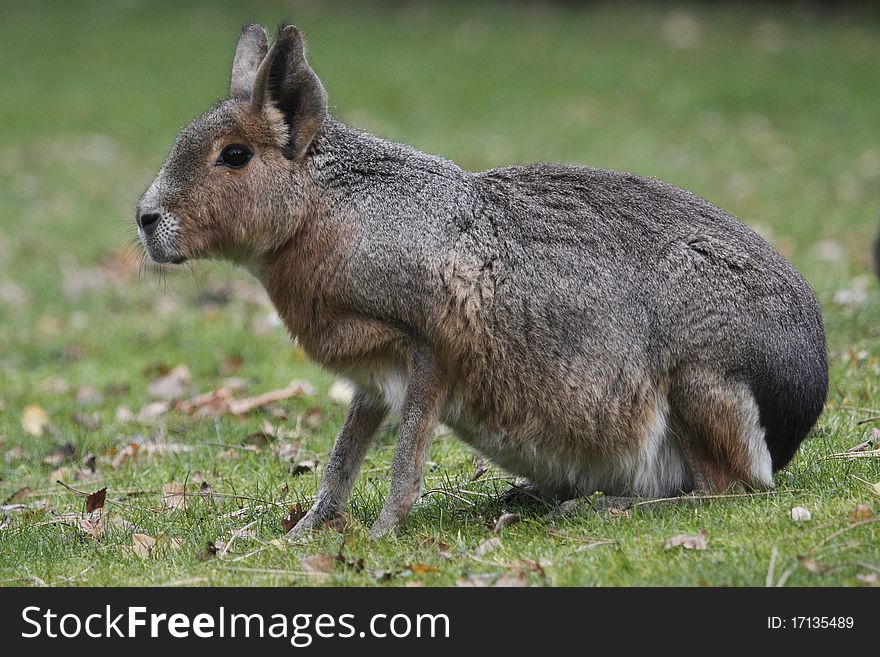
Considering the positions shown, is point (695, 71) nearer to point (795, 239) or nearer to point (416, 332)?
point (795, 239)

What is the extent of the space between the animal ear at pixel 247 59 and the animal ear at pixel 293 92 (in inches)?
7.3

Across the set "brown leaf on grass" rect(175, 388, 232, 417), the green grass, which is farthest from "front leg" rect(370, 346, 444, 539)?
"brown leaf on grass" rect(175, 388, 232, 417)

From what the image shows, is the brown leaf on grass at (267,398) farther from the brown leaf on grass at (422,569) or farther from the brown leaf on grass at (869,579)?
the brown leaf on grass at (869,579)

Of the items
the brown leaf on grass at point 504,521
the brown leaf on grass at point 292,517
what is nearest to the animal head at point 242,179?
the brown leaf on grass at point 292,517

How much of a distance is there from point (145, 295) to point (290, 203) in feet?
18.8

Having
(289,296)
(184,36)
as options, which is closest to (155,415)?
(289,296)

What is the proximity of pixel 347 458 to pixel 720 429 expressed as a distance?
1.46m

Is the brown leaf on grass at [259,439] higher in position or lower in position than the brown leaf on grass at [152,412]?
lower

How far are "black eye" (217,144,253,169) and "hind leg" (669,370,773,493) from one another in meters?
1.82

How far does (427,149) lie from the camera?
1477 centimetres

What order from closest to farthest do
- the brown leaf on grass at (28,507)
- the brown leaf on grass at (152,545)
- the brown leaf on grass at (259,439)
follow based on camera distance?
the brown leaf on grass at (152,545), the brown leaf on grass at (28,507), the brown leaf on grass at (259,439)

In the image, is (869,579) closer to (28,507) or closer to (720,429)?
(720,429)

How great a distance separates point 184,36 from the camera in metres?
22.2

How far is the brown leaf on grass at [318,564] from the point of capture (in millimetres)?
3914
